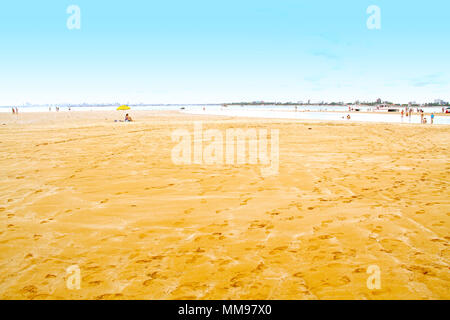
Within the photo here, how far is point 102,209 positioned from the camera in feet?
20.1

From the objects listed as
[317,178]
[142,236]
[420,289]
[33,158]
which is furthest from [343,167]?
[33,158]

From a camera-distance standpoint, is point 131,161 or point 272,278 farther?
point 131,161

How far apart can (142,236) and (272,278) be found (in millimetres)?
2442

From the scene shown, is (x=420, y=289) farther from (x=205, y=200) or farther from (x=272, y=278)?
(x=205, y=200)

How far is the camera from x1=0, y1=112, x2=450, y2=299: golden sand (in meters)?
3.54

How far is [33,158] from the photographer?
11742 millimetres

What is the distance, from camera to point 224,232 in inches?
198

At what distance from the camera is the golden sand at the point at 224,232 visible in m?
3.54

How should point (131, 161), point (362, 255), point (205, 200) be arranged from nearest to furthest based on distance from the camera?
1. point (362, 255)
2. point (205, 200)
3. point (131, 161)

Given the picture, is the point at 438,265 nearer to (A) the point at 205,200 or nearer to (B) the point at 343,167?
(A) the point at 205,200

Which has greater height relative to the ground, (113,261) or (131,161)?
(131,161)

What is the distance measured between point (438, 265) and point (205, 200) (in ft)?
14.7
